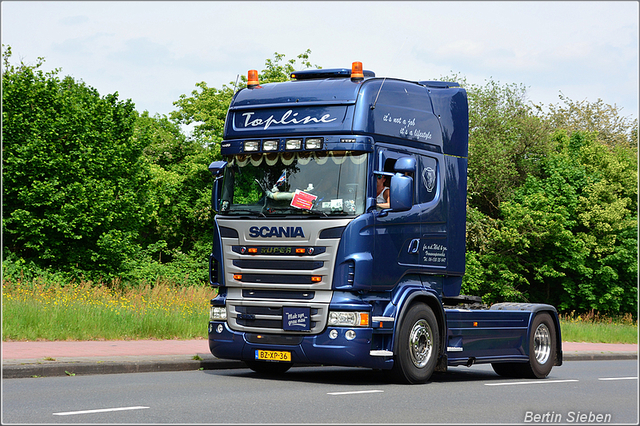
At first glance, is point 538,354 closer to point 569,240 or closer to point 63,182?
point 63,182

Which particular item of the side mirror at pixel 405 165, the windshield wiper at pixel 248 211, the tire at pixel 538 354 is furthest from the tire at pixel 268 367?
the tire at pixel 538 354

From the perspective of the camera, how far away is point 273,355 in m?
11.0

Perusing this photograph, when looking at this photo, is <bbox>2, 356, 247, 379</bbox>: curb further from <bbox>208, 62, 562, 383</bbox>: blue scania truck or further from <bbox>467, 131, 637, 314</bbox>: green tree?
<bbox>467, 131, 637, 314</bbox>: green tree

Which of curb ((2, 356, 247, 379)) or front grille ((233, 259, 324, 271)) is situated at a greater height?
front grille ((233, 259, 324, 271))

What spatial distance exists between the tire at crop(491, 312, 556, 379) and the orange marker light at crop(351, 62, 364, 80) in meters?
5.31

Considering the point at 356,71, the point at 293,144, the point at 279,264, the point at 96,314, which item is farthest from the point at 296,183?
the point at 96,314

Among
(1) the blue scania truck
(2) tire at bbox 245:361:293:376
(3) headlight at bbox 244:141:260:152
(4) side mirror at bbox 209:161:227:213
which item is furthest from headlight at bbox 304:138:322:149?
(2) tire at bbox 245:361:293:376

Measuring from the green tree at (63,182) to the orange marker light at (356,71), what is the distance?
20.8m

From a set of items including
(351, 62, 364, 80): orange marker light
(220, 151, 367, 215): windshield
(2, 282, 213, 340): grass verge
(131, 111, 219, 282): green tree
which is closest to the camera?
(220, 151, 367, 215): windshield

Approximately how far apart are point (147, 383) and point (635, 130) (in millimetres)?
50122

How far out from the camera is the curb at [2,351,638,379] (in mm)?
11008

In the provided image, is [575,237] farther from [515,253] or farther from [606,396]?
[606,396]

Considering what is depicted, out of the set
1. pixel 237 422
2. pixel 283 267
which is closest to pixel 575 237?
pixel 283 267

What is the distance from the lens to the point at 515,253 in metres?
44.0
